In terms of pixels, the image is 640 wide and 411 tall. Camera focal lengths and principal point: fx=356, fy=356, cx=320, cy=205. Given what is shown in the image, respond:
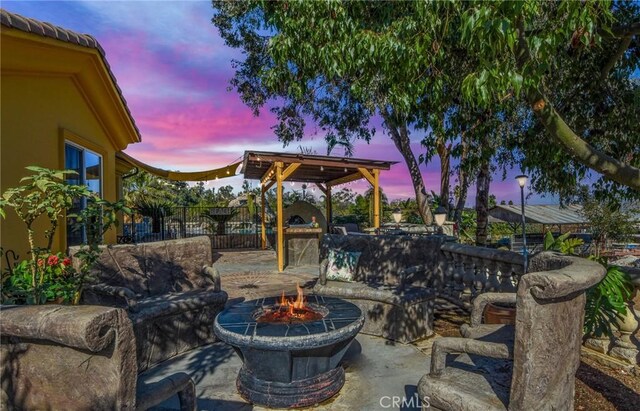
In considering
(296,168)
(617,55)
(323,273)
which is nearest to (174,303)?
(323,273)

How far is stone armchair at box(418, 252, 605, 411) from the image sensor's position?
1531mm

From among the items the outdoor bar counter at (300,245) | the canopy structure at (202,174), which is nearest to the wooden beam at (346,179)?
the outdoor bar counter at (300,245)

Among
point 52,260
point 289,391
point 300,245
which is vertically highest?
point 52,260

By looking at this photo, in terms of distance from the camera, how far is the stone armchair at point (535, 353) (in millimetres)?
1531

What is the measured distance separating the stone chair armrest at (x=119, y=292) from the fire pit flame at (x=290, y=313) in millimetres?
1197

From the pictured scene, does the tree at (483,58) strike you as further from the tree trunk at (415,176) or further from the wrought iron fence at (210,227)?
the wrought iron fence at (210,227)

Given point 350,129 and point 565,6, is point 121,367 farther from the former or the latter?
point 350,129

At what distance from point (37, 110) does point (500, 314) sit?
5501 mm

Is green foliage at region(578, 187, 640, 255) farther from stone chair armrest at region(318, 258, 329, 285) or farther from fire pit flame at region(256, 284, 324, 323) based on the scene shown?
fire pit flame at region(256, 284, 324, 323)

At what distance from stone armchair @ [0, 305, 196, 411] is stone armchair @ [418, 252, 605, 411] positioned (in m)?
1.51

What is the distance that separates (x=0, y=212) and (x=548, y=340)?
11.8 feet

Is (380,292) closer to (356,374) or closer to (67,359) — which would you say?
(356,374)

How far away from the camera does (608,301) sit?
9.66 ft

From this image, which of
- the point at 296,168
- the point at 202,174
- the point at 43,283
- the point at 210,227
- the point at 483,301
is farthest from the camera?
the point at 210,227
